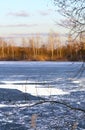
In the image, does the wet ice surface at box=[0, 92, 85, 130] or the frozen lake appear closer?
the wet ice surface at box=[0, 92, 85, 130]

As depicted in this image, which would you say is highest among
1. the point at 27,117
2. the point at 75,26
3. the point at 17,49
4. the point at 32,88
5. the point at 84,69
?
the point at 75,26

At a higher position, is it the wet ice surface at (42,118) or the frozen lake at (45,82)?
the wet ice surface at (42,118)

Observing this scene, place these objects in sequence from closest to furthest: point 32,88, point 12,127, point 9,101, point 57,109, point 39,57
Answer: point 12,127
point 57,109
point 9,101
point 32,88
point 39,57

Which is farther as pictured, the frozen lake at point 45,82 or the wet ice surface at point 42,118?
the frozen lake at point 45,82

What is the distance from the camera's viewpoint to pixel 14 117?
9555 mm

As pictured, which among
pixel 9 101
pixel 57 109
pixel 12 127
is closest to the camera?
pixel 12 127

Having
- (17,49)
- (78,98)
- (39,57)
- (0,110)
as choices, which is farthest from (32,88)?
(17,49)

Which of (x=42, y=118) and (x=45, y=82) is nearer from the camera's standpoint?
(x=42, y=118)

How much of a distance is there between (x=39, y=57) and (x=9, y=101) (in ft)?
179

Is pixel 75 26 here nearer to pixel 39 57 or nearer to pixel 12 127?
pixel 12 127

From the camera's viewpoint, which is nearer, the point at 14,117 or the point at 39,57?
the point at 14,117

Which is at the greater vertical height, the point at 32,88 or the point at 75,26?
the point at 75,26

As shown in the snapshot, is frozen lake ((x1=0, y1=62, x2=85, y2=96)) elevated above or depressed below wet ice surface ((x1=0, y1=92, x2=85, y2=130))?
below

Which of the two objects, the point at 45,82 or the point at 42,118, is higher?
the point at 42,118
